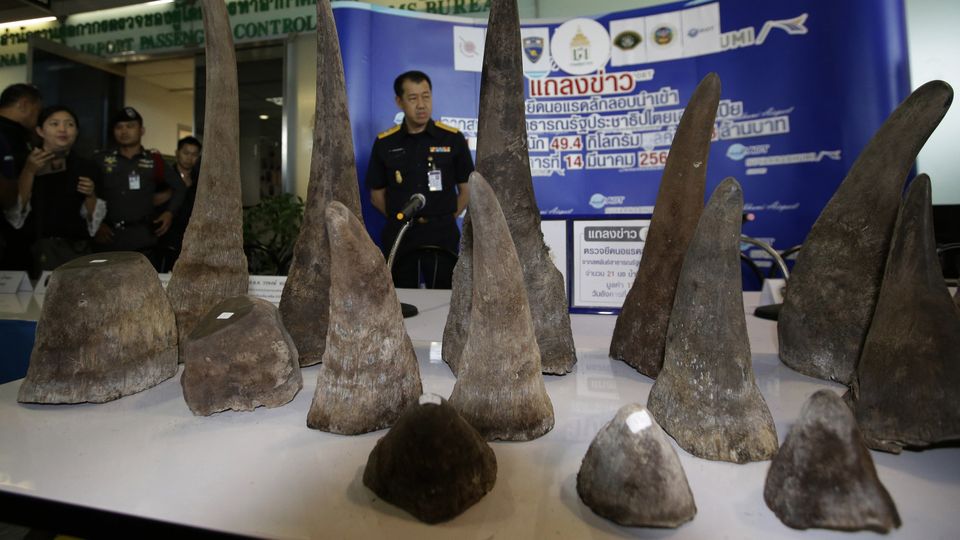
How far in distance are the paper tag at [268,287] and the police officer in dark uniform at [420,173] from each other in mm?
1580

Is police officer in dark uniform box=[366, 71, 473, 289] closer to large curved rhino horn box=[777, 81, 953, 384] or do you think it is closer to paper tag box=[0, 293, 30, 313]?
paper tag box=[0, 293, 30, 313]

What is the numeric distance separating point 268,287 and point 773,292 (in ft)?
7.24

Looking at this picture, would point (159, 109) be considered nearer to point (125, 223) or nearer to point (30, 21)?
point (30, 21)

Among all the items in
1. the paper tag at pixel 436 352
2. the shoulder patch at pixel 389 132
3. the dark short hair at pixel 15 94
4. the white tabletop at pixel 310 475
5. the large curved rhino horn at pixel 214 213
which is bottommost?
the white tabletop at pixel 310 475

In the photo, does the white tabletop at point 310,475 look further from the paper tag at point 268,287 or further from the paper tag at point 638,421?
the paper tag at point 268,287

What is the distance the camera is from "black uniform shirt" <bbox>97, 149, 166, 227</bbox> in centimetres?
356

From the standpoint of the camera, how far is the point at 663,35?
384cm

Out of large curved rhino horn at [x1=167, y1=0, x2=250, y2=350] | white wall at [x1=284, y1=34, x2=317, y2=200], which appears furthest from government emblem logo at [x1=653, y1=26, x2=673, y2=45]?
white wall at [x1=284, y1=34, x2=317, y2=200]

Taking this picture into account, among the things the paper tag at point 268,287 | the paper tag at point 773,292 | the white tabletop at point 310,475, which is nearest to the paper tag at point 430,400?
the white tabletop at point 310,475

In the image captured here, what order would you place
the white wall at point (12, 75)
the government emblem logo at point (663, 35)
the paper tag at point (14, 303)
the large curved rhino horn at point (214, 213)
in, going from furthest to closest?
the white wall at point (12, 75) < the government emblem logo at point (663, 35) < the paper tag at point (14, 303) < the large curved rhino horn at point (214, 213)

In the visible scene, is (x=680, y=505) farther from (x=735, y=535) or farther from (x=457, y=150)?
(x=457, y=150)

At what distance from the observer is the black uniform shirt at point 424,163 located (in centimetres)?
375

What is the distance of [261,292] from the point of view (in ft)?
6.32

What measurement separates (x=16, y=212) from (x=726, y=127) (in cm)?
477
